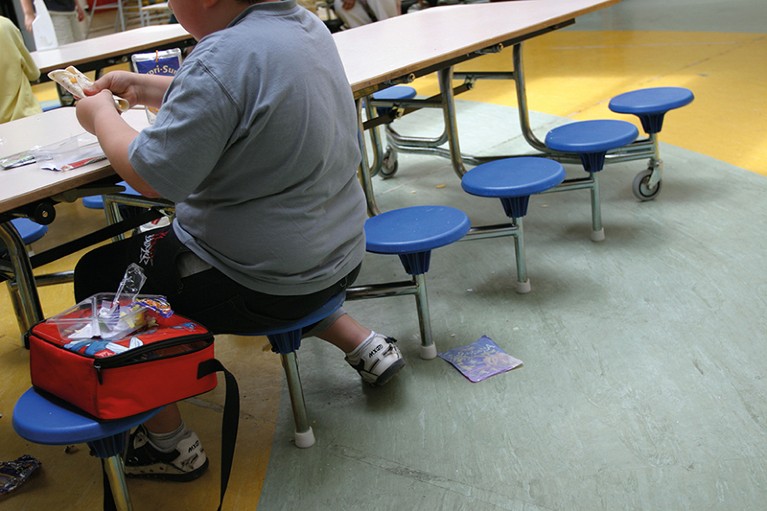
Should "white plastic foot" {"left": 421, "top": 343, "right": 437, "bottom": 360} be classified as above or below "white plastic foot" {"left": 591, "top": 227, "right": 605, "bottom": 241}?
below

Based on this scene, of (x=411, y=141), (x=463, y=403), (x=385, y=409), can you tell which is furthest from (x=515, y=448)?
(x=411, y=141)

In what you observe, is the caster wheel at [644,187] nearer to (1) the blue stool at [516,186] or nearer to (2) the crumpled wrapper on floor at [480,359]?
(1) the blue stool at [516,186]

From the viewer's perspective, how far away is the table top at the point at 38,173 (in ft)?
5.09

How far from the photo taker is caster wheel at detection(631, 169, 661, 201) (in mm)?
3176

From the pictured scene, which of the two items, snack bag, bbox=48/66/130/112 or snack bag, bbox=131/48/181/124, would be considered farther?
snack bag, bbox=131/48/181/124

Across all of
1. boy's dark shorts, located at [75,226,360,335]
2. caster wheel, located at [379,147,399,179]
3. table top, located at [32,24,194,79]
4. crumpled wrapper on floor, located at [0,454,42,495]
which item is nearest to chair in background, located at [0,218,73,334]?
crumpled wrapper on floor, located at [0,454,42,495]

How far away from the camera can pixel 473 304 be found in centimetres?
258

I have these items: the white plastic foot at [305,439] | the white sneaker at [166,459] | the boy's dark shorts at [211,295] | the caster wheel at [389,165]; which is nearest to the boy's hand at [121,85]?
the boy's dark shorts at [211,295]

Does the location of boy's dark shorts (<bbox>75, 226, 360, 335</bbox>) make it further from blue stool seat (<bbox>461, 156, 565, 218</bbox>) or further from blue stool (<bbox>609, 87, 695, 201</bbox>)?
blue stool (<bbox>609, 87, 695, 201</bbox>)

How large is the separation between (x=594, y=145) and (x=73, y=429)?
6.79ft

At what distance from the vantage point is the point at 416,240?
6.89 feet

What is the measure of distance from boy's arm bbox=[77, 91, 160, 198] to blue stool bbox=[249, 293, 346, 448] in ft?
1.40

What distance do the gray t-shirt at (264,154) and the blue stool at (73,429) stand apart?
1.27 ft

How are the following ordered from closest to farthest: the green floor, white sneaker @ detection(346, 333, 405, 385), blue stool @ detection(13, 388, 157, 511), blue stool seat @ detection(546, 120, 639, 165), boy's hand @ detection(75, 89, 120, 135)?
blue stool @ detection(13, 388, 157, 511) < boy's hand @ detection(75, 89, 120, 135) < the green floor < white sneaker @ detection(346, 333, 405, 385) < blue stool seat @ detection(546, 120, 639, 165)
